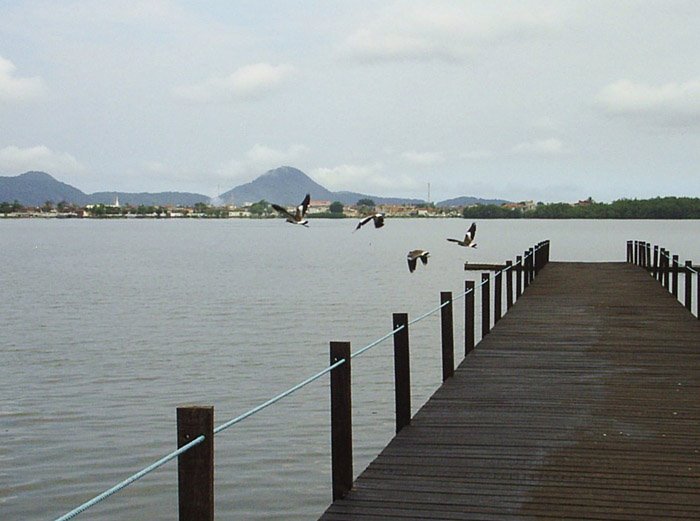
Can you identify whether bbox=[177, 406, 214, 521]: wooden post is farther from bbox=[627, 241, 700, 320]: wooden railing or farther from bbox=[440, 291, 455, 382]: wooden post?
bbox=[627, 241, 700, 320]: wooden railing

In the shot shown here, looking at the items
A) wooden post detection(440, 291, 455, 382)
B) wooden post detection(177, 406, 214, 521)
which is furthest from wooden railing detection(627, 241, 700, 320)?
wooden post detection(177, 406, 214, 521)

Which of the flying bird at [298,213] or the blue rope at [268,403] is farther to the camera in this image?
the flying bird at [298,213]

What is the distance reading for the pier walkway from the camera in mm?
6164

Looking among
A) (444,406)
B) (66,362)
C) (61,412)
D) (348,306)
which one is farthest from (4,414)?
(348,306)

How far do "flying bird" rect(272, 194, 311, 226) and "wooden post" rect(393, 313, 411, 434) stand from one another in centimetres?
124

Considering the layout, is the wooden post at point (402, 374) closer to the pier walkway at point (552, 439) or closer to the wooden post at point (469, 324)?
the pier walkway at point (552, 439)

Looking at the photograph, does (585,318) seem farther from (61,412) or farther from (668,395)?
(61,412)

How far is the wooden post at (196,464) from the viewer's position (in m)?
4.46

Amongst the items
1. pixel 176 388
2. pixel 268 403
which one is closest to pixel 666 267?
pixel 176 388

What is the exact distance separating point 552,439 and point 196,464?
4152 mm

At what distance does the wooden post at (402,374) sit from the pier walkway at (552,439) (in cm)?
15

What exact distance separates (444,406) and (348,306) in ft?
80.6

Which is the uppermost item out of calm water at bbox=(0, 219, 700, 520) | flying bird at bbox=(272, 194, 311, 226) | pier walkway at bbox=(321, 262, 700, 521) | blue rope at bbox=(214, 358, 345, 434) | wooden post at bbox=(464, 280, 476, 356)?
flying bird at bbox=(272, 194, 311, 226)

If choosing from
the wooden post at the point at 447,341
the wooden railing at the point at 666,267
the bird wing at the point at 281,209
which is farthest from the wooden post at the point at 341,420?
the wooden railing at the point at 666,267
